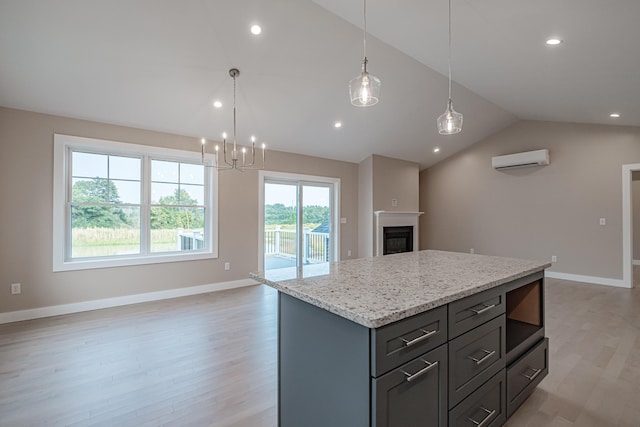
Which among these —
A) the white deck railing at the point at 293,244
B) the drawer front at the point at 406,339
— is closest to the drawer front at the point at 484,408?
the drawer front at the point at 406,339

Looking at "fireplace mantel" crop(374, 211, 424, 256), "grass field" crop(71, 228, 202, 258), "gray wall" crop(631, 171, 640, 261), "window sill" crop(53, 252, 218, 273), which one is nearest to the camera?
"window sill" crop(53, 252, 218, 273)

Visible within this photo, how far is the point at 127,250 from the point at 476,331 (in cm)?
458

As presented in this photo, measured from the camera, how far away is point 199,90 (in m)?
3.80

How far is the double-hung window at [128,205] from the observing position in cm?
394

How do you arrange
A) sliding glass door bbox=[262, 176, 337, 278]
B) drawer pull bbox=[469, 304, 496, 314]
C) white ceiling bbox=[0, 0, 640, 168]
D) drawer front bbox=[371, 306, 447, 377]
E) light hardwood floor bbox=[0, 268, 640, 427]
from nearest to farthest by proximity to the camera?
drawer front bbox=[371, 306, 447, 377], drawer pull bbox=[469, 304, 496, 314], light hardwood floor bbox=[0, 268, 640, 427], white ceiling bbox=[0, 0, 640, 168], sliding glass door bbox=[262, 176, 337, 278]

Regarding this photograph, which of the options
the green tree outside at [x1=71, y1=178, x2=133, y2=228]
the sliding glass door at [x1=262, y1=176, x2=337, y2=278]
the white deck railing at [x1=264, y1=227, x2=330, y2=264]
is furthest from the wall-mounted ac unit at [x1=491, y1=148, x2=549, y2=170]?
the green tree outside at [x1=71, y1=178, x2=133, y2=228]

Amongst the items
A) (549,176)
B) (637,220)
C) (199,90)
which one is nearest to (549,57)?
(549,176)

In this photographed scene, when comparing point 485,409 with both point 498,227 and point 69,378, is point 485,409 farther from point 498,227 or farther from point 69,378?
point 498,227

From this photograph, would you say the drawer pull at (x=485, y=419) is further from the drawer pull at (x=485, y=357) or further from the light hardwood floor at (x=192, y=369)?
the light hardwood floor at (x=192, y=369)

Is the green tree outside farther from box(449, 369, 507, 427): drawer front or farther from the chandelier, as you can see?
box(449, 369, 507, 427): drawer front

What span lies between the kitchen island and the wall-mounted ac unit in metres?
5.03

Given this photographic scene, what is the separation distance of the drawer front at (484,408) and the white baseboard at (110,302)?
4.24 meters

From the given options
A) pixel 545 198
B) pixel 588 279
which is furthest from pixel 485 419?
pixel 545 198

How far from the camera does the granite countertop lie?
116 centimetres
